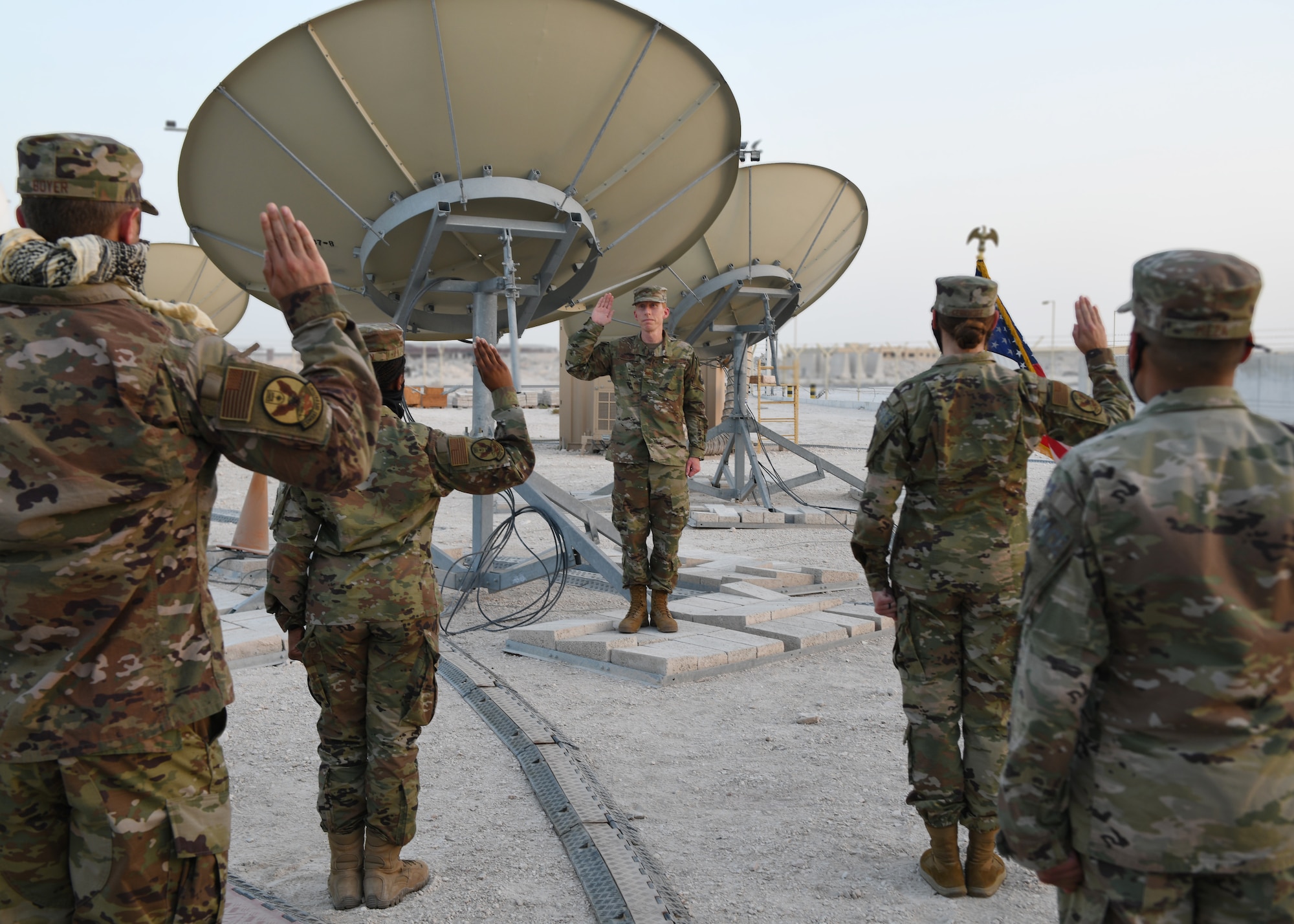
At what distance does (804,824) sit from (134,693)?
261 cm

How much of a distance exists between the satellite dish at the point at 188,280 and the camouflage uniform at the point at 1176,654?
1532cm

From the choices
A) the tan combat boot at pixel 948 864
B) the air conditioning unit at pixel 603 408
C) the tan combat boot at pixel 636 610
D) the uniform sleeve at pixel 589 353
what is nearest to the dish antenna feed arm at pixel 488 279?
the uniform sleeve at pixel 589 353

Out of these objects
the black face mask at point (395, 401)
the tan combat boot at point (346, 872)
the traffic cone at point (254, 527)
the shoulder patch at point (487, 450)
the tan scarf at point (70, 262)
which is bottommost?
the tan combat boot at point (346, 872)

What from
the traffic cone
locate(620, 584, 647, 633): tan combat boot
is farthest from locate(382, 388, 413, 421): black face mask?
the traffic cone

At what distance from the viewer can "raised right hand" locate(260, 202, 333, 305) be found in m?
1.97

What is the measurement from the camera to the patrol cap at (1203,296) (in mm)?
1682

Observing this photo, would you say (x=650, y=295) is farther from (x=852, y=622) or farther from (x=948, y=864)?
(x=948, y=864)

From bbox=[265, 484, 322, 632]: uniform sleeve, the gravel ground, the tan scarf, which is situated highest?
the tan scarf

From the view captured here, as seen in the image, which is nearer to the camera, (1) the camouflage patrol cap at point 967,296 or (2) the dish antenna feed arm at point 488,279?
(1) the camouflage patrol cap at point 967,296

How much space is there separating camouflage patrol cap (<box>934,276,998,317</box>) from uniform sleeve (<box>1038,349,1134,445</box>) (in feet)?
1.00

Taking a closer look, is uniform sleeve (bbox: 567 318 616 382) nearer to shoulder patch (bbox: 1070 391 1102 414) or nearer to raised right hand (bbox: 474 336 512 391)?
raised right hand (bbox: 474 336 512 391)

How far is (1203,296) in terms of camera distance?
1.68m

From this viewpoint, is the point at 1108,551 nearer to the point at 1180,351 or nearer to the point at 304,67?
the point at 1180,351

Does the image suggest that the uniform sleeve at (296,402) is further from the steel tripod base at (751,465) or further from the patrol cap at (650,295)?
the steel tripod base at (751,465)
